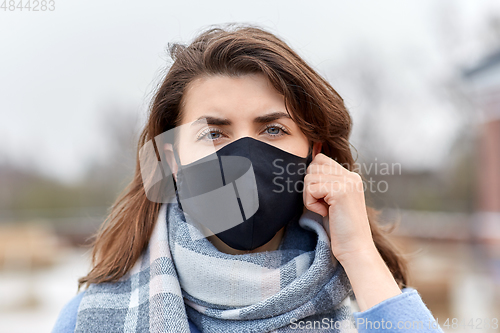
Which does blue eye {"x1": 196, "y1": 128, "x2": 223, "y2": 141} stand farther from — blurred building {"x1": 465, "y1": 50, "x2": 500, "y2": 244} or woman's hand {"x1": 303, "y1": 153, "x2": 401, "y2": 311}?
blurred building {"x1": 465, "y1": 50, "x2": 500, "y2": 244}

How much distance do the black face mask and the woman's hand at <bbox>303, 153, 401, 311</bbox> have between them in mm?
94

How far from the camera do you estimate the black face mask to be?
151 cm

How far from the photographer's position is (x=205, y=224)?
1.57 meters

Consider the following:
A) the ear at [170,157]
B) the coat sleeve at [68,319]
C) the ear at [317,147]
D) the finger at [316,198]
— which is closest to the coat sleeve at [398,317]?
the finger at [316,198]

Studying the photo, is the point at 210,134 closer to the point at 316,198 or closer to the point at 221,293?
the point at 316,198

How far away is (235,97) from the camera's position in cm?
147

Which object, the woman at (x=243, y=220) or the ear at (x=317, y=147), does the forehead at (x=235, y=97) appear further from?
the ear at (x=317, y=147)

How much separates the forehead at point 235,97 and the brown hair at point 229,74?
3 centimetres

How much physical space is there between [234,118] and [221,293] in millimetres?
656

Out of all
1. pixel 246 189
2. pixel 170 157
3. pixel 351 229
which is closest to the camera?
pixel 351 229

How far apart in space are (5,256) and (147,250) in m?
12.1

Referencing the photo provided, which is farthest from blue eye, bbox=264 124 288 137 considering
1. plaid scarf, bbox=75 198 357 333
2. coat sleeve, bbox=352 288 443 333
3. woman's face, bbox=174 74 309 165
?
coat sleeve, bbox=352 288 443 333

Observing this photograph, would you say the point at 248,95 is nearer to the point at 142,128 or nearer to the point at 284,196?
the point at 284,196

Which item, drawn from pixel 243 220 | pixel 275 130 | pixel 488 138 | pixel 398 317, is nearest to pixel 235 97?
pixel 275 130
